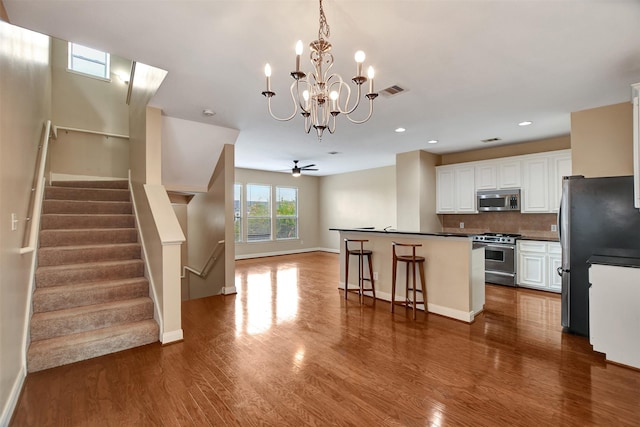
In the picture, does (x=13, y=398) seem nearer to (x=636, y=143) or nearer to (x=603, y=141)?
(x=636, y=143)

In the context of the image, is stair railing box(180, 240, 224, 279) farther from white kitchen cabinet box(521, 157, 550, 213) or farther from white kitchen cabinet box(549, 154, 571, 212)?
white kitchen cabinet box(549, 154, 571, 212)

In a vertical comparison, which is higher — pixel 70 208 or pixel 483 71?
pixel 483 71

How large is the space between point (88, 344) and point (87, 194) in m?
2.77

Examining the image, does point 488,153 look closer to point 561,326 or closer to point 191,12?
point 561,326

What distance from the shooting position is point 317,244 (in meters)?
10.9

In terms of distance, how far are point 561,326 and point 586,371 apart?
3.86ft

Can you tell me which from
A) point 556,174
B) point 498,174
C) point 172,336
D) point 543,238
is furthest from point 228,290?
point 556,174

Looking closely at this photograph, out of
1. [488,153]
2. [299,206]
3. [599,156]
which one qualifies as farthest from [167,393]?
[299,206]

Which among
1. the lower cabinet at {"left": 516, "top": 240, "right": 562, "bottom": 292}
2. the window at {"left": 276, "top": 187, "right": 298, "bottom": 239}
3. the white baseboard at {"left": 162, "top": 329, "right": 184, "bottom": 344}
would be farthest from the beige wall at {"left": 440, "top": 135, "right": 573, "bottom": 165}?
the white baseboard at {"left": 162, "top": 329, "right": 184, "bottom": 344}

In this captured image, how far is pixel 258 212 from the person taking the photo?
939cm

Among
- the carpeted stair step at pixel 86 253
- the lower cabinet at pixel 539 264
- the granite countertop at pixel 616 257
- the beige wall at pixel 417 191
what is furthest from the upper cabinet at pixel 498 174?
the carpeted stair step at pixel 86 253

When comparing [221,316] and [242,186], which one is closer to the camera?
[221,316]

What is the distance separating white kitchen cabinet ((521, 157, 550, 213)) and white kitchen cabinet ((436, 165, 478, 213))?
35.1 inches

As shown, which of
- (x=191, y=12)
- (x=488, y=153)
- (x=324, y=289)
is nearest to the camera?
(x=191, y=12)
